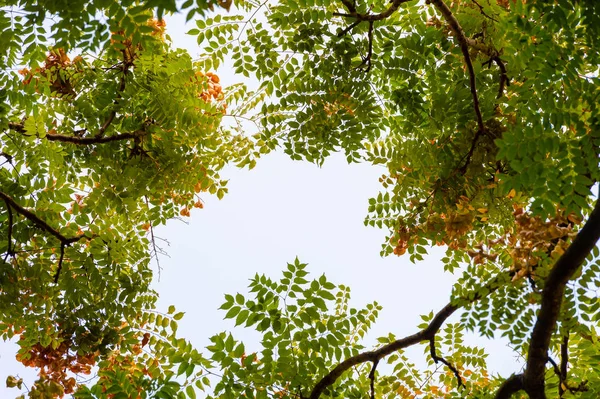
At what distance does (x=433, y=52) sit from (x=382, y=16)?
804mm

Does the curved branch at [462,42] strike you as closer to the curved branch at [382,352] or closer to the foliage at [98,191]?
A: the curved branch at [382,352]

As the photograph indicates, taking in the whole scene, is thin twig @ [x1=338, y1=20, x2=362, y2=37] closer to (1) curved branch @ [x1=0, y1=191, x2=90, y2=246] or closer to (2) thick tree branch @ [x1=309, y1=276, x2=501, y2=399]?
(2) thick tree branch @ [x1=309, y1=276, x2=501, y2=399]

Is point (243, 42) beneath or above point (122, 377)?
above

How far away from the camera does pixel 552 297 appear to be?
307 centimetres

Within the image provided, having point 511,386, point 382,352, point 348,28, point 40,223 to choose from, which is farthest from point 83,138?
point 511,386

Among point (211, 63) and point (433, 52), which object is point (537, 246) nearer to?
point (433, 52)

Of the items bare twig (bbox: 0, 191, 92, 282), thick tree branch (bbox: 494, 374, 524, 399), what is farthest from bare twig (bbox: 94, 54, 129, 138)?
thick tree branch (bbox: 494, 374, 524, 399)

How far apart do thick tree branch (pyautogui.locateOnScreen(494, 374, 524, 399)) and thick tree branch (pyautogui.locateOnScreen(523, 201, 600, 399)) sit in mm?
71

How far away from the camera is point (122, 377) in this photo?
3463mm

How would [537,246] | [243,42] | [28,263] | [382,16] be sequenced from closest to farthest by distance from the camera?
[537,246] → [382,16] → [243,42] → [28,263]

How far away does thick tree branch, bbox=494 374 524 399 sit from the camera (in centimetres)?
348

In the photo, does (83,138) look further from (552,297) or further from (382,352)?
(552,297)

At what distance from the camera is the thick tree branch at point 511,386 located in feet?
11.4

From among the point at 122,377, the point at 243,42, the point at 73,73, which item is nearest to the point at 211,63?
the point at 243,42
